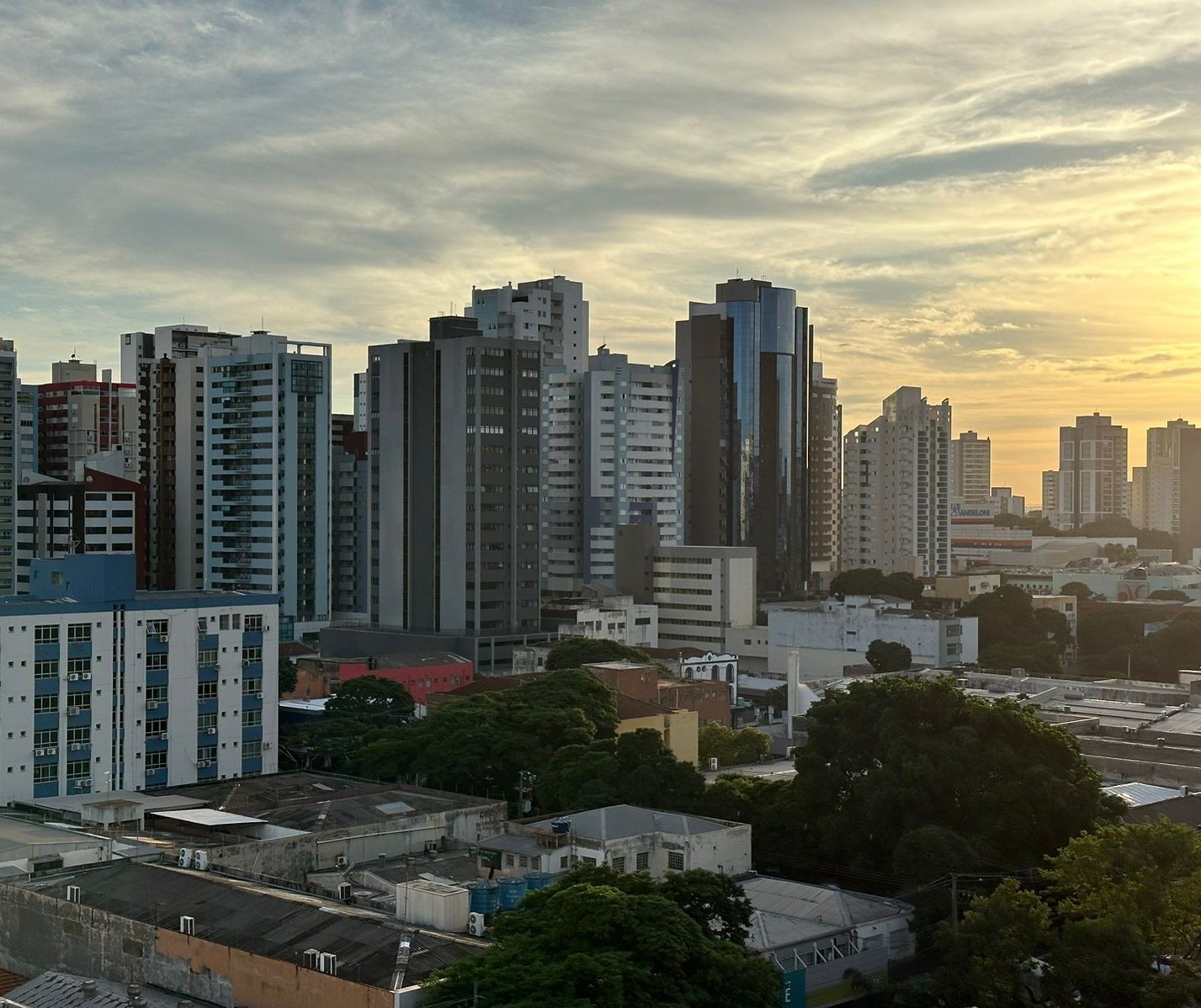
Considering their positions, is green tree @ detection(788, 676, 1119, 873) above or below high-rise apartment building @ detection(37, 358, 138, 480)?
below

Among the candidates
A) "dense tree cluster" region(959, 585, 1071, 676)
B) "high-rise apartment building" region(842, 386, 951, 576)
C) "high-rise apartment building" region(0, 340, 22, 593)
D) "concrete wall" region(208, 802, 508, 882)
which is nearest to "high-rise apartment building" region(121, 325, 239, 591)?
"high-rise apartment building" region(0, 340, 22, 593)

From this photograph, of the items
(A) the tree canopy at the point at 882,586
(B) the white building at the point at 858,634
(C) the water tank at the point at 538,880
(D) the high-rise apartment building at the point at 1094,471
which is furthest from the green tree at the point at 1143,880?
(D) the high-rise apartment building at the point at 1094,471

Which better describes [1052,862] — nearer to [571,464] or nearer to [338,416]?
[571,464]

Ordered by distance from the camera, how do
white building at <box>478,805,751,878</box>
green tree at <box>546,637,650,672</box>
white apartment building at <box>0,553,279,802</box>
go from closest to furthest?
1. white building at <box>478,805,751,878</box>
2. white apartment building at <box>0,553,279,802</box>
3. green tree at <box>546,637,650,672</box>

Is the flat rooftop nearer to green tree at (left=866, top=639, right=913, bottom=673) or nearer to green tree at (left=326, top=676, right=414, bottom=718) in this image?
green tree at (left=326, top=676, right=414, bottom=718)

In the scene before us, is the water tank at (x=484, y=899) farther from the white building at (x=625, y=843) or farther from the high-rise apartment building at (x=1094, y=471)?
the high-rise apartment building at (x=1094, y=471)

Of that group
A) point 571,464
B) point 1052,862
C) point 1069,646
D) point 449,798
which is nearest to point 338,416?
point 571,464
